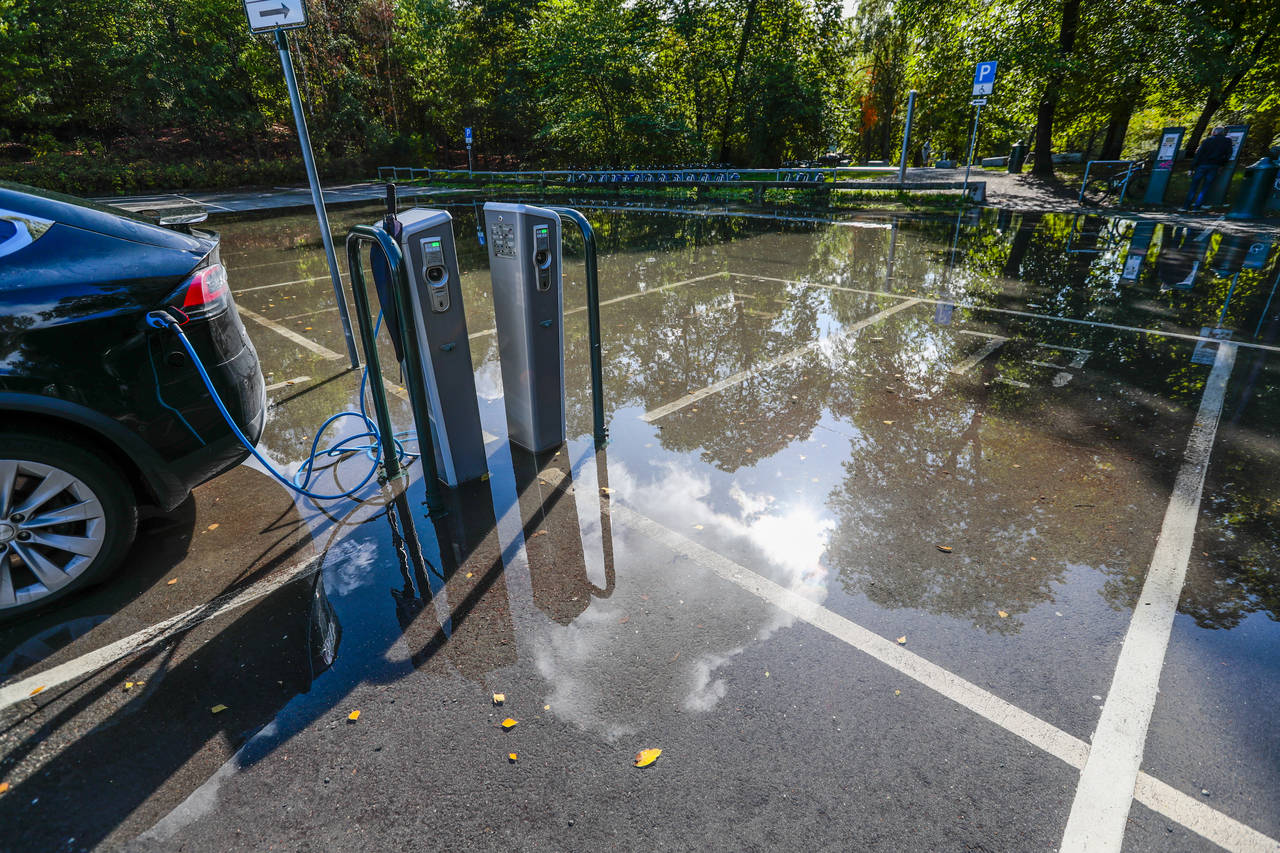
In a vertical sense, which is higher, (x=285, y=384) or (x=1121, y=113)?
(x=1121, y=113)

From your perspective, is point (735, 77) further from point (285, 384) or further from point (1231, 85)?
point (285, 384)

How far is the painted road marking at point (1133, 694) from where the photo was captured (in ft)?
6.95

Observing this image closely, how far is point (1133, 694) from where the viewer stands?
2.59m

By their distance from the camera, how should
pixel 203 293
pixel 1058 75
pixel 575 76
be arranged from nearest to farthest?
pixel 203 293
pixel 1058 75
pixel 575 76

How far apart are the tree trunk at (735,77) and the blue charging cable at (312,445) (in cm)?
2367

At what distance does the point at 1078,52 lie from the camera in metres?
20.7

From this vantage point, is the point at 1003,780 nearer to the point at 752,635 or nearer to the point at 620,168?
the point at 752,635

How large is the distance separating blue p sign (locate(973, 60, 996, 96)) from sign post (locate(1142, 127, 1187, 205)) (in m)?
4.71

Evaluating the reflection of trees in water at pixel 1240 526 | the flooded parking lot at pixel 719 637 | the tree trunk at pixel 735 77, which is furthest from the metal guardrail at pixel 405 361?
the tree trunk at pixel 735 77

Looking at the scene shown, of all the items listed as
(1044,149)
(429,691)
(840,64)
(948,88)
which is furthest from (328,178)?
(429,691)

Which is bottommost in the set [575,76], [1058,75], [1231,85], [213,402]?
[213,402]

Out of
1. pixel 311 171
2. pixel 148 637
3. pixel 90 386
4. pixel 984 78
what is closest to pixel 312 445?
pixel 90 386

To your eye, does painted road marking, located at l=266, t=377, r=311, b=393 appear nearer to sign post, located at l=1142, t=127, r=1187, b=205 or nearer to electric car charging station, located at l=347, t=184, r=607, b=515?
electric car charging station, located at l=347, t=184, r=607, b=515

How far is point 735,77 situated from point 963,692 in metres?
25.9
